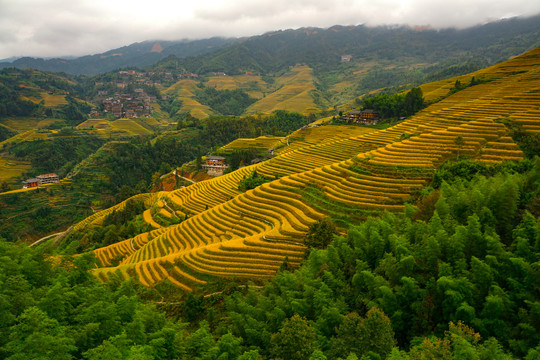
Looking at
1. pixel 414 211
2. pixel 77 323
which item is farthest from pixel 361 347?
pixel 414 211

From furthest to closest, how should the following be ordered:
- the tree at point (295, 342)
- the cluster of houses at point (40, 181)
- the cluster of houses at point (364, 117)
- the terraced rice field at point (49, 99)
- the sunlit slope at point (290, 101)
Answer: the sunlit slope at point (290, 101)
the terraced rice field at point (49, 99)
the cluster of houses at point (40, 181)
the cluster of houses at point (364, 117)
the tree at point (295, 342)

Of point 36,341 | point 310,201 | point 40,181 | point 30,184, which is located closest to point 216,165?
point 40,181

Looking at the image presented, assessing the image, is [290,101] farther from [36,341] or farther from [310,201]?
[36,341]

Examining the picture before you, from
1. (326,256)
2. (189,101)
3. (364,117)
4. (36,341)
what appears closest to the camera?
(36,341)

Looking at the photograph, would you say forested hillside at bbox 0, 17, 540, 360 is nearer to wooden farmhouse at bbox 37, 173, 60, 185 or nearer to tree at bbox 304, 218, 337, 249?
tree at bbox 304, 218, 337, 249

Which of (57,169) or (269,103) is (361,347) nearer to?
(57,169)

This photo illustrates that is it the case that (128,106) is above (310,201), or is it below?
above

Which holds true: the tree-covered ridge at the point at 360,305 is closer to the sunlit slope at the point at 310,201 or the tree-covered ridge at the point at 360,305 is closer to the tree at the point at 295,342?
the tree at the point at 295,342

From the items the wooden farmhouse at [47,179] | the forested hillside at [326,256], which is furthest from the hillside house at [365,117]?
the wooden farmhouse at [47,179]
